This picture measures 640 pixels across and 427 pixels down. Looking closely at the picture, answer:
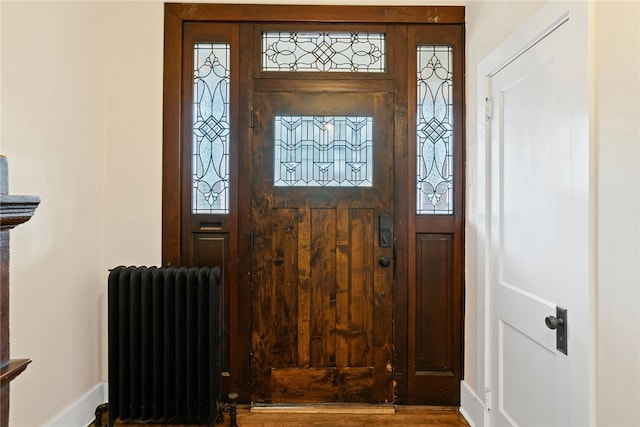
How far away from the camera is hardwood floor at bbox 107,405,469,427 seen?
2.42 m

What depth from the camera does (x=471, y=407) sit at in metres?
2.44

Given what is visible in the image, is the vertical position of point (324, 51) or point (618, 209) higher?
point (324, 51)

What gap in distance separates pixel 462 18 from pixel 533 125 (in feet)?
3.91

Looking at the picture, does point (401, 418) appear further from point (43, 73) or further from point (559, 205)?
point (43, 73)

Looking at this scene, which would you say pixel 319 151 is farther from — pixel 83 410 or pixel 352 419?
pixel 83 410

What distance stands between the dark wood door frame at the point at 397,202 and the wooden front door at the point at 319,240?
0.08m

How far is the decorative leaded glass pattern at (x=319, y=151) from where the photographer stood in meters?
2.59

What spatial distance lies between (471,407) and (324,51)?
2.41 meters

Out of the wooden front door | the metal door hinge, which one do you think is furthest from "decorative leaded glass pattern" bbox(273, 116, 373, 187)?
the metal door hinge

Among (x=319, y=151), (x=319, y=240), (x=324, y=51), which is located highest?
(x=324, y=51)

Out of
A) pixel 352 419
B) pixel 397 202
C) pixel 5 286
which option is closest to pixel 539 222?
pixel 397 202

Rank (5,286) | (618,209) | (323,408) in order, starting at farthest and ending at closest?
(323,408) < (618,209) < (5,286)

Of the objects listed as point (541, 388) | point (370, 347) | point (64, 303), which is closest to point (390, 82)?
point (370, 347)

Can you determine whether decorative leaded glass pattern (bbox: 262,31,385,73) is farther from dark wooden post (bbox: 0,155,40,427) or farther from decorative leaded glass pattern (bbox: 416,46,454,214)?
dark wooden post (bbox: 0,155,40,427)
